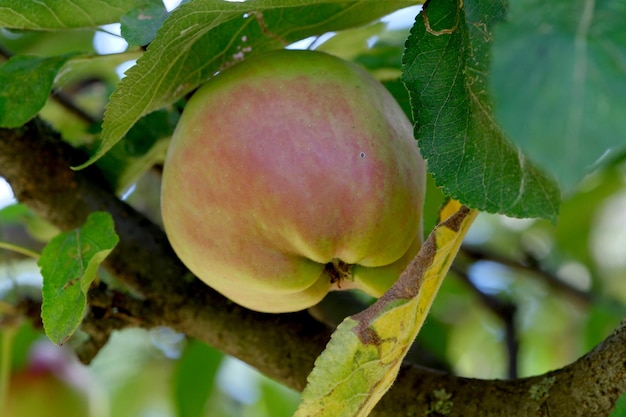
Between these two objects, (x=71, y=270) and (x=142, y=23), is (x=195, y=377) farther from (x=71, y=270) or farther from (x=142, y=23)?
(x=142, y=23)

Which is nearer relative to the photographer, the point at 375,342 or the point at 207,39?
the point at 375,342

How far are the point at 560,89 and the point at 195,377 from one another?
1132 millimetres

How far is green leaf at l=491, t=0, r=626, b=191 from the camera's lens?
15.4 inches

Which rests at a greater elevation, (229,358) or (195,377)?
(195,377)

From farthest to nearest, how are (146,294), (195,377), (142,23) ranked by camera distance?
(195,377) → (146,294) → (142,23)

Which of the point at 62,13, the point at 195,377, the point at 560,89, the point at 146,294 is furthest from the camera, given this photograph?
the point at 195,377

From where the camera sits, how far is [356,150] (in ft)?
2.22

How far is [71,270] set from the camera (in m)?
0.77

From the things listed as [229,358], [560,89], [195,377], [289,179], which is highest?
[560,89]

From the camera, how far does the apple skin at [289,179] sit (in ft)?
2.19

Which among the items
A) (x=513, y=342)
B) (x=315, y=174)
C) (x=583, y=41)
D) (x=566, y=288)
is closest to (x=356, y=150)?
(x=315, y=174)

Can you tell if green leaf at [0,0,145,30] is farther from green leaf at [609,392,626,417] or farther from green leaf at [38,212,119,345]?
green leaf at [609,392,626,417]

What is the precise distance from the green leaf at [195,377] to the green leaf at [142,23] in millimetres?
792

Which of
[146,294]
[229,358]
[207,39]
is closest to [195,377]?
[229,358]
